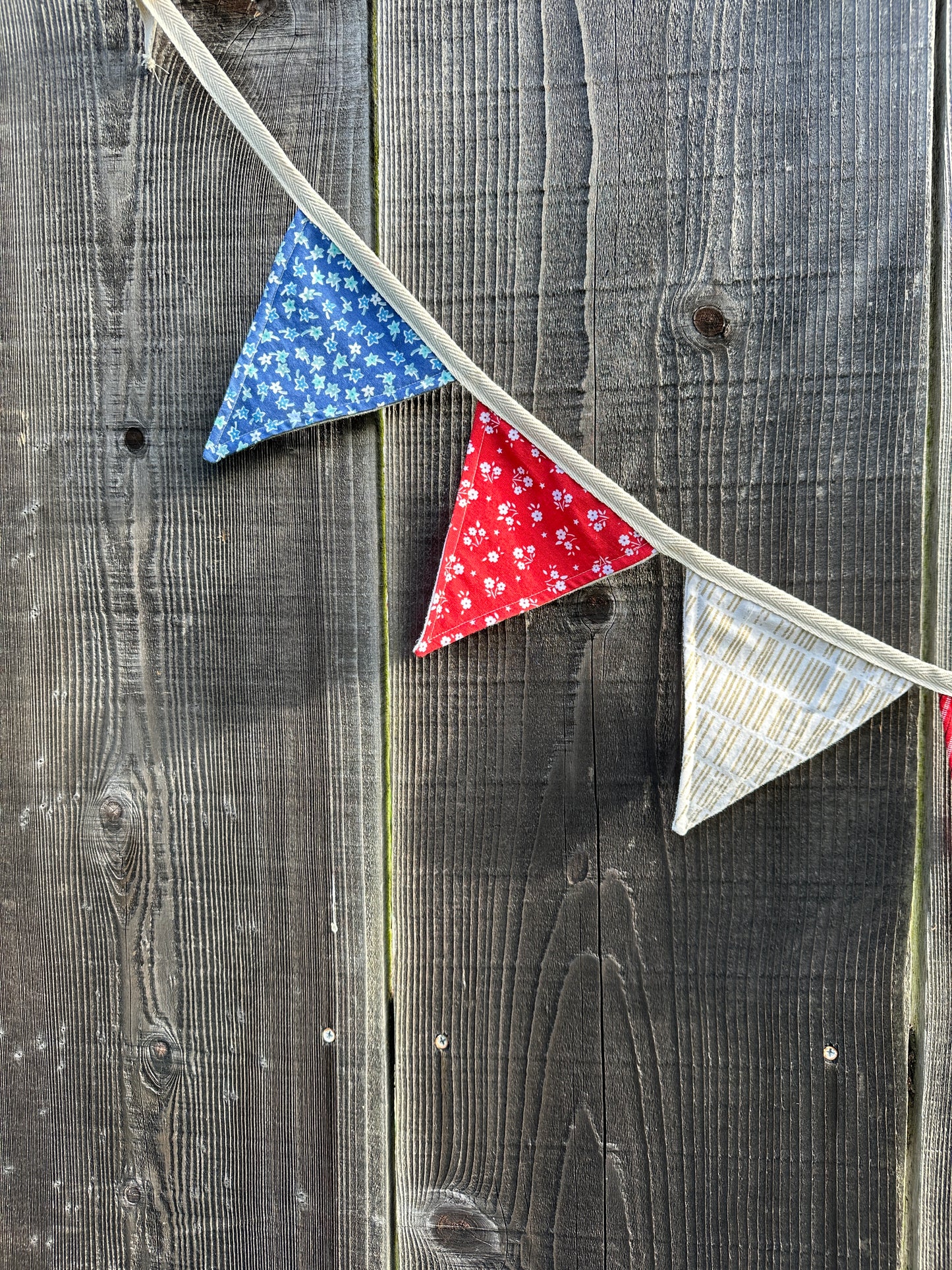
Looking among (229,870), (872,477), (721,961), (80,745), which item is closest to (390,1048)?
(229,870)

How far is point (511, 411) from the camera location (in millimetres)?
808

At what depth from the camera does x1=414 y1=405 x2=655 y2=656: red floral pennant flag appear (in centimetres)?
84

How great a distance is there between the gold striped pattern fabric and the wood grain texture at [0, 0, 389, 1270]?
14.5 inches

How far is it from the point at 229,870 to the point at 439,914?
0.86 feet

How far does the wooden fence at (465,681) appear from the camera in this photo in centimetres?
86

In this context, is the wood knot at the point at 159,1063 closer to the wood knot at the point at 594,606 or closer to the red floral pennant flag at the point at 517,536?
the red floral pennant flag at the point at 517,536

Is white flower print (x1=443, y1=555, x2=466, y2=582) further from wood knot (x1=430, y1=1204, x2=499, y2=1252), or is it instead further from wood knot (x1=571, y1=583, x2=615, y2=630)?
wood knot (x1=430, y1=1204, x2=499, y2=1252)

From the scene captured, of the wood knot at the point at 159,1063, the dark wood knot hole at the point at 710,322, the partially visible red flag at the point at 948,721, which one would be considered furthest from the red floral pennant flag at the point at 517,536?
the wood knot at the point at 159,1063

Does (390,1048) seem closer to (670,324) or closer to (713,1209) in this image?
(713,1209)

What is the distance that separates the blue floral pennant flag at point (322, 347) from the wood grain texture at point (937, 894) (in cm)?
54

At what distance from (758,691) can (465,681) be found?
1.06 feet

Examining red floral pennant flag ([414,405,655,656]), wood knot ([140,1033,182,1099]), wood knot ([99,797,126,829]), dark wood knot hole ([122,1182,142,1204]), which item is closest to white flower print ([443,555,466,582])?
red floral pennant flag ([414,405,655,656])

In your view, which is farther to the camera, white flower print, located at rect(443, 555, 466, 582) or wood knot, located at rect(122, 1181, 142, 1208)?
wood knot, located at rect(122, 1181, 142, 1208)

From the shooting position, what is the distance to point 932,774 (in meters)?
0.88
